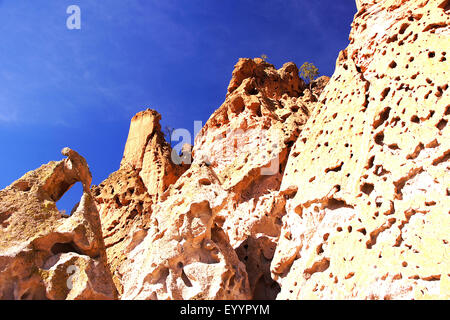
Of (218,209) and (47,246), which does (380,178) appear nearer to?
(218,209)

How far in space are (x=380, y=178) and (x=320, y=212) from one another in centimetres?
119

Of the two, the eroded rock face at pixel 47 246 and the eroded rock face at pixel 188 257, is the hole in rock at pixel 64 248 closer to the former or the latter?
the eroded rock face at pixel 47 246

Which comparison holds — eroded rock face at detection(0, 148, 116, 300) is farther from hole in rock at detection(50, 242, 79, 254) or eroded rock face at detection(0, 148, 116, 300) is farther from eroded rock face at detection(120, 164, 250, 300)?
eroded rock face at detection(120, 164, 250, 300)

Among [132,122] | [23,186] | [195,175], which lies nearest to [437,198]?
[195,175]

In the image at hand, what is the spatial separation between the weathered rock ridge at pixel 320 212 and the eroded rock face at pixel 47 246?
0.02 metres

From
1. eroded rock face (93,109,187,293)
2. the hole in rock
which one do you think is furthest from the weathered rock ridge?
eroded rock face (93,109,187,293)

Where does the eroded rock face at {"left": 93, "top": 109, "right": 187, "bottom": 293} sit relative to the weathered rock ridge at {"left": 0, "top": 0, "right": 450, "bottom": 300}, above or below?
above

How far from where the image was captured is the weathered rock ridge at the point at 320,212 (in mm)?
5477

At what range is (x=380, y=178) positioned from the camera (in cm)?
618

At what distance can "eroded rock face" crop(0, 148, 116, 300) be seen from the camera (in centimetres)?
643

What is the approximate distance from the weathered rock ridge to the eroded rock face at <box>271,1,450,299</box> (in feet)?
0.07

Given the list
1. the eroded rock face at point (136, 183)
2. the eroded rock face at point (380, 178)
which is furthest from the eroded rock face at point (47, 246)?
the eroded rock face at point (136, 183)

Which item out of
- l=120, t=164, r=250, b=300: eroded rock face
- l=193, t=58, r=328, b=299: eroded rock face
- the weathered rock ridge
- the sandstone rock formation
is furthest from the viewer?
l=193, t=58, r=328, b=299: eroded rock face

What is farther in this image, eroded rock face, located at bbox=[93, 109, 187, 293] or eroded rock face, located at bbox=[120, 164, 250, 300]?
eroded rock face, located at bbox=[93, 109, 187, 293]
